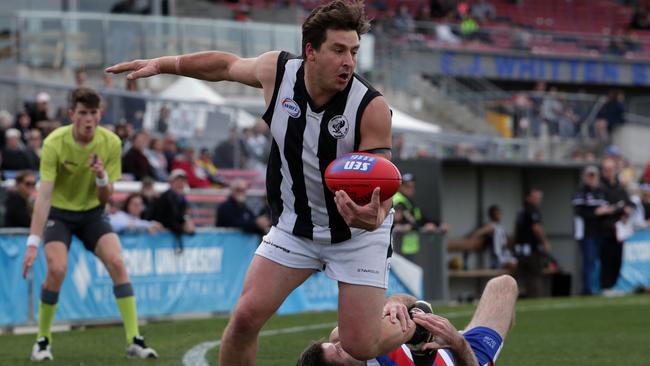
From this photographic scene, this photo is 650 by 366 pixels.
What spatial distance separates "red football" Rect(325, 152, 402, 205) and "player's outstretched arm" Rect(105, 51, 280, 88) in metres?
0.90

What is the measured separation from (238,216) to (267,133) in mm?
5286

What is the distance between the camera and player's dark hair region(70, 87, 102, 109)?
1010 centimetres

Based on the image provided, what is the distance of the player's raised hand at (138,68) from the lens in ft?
23.2

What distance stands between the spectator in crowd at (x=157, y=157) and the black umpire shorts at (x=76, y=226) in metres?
8.01

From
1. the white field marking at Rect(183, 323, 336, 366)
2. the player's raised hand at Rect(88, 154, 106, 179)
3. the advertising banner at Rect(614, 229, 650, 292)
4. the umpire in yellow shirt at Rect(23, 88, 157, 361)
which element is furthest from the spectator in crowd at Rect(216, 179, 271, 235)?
the advertising banner at Rect(614, 229, 650, 292)

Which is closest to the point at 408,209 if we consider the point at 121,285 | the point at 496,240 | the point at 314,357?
the point at 496,240

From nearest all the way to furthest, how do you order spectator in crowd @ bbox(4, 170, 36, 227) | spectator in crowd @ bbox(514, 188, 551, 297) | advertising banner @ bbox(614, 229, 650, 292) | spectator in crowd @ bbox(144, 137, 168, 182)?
spectator in crowd @ bbox(4, 170, 36, 227) < spectator in crowd @ bbox(144, 137, 168, 182) < spectator in crowd @ bbox(514, 188, 551, 297) < advertising banner @ bbox(614, 229, 650, 292)

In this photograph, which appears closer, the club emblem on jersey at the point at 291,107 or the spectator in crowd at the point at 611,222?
the club emblem on jersey at the point at 291,107

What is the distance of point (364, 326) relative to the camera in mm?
6707

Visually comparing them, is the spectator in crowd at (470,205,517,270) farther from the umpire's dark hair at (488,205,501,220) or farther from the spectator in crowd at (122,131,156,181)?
the spectator in crowd at (122,131,156,181)

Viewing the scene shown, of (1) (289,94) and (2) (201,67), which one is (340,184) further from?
(2) (201,67)

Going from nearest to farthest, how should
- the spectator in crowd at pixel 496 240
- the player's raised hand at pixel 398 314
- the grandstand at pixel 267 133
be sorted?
the player's raised hand at pixel 398 314, the grandstand at pixel 267 133, the spectator in crowd at pixel 496 240

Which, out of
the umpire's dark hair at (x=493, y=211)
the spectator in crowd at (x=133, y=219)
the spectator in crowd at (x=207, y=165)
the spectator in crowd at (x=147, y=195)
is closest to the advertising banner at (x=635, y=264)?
the umpire's dark hair at (x=493, y=211)

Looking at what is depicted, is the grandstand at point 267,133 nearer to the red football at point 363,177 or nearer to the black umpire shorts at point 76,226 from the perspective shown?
the black umpire shorts at point 76,226
